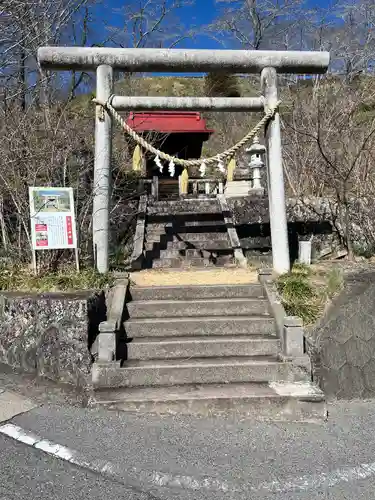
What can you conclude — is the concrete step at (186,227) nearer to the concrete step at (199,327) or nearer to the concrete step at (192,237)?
the concrete step at (192,237)

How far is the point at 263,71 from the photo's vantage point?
6.10m

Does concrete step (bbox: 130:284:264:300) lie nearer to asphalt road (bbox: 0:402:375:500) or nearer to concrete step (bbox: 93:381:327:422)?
concrete step (bbox: 93:381:327:422)

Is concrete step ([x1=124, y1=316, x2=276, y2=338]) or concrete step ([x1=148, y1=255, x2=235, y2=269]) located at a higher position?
concrete step ([x1=148, y1=255, x2=235, y2=269])

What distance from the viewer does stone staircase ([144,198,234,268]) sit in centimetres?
779

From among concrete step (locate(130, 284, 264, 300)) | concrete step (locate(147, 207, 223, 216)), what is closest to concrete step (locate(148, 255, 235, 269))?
concrete step (locate(147, 207, 223, 216))

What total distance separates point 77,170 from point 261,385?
473cm

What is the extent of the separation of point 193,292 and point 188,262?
2.51m

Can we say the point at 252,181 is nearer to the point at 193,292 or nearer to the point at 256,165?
the point at 256,165

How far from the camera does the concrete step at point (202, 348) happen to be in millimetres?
4332

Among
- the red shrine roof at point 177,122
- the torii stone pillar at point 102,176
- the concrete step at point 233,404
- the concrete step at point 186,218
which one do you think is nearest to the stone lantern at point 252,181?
the concrete step at point 186,218

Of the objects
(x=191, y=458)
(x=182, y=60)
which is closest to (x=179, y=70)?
(x=182, y=60)

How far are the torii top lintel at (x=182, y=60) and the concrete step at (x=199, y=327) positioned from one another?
3.86 meters

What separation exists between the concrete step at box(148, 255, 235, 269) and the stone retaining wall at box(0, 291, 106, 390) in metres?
2.80

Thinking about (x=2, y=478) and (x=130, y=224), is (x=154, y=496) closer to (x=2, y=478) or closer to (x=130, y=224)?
(x=2, y=478)
